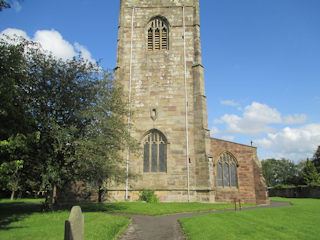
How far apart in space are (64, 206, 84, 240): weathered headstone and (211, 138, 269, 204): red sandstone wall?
18442 mm

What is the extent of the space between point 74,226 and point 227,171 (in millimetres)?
19537

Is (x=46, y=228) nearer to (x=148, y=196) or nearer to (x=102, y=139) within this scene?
(x=102, y=139)

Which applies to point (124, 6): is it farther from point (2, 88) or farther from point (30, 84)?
point (2, 88)

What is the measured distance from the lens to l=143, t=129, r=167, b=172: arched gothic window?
20.4 meters

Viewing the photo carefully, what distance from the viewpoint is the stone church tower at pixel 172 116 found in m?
19.8

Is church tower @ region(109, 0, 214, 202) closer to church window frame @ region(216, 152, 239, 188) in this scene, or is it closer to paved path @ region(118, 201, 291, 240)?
church window frame @ region(216, 152, 239, 188)

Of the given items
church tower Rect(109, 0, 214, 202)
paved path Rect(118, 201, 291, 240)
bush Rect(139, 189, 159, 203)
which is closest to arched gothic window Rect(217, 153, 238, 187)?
church tower Rect(109, 0, 214, 202)

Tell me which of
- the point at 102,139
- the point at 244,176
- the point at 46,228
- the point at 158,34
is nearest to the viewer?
the point at 46,228

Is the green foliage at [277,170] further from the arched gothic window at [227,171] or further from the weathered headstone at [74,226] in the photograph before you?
the weathered headstone at [74,226]

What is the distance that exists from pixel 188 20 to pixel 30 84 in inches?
652

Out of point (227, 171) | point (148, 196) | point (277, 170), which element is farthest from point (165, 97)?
point (277, 170)

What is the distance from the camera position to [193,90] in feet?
71.5

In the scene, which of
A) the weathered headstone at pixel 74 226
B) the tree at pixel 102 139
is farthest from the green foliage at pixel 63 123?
the weathered headstone at pixel 74 226

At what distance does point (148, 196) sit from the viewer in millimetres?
18891
